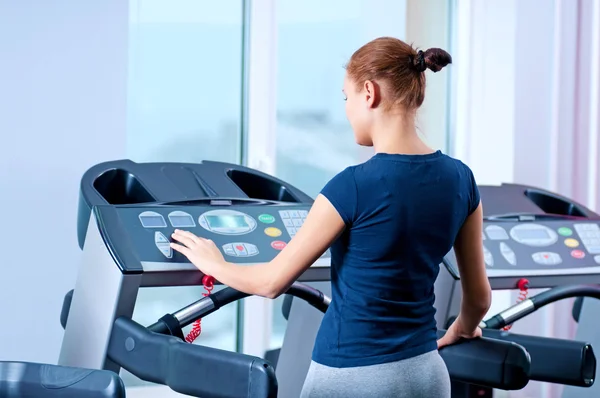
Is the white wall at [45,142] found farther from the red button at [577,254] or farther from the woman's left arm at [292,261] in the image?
the red button at [577,254]

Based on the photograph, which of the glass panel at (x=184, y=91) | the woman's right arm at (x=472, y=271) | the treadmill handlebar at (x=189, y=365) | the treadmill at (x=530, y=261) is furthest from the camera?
the glass panel at (x=184, y=91)

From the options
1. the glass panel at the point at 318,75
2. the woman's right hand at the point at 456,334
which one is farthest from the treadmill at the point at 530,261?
the glass panel at the point at 318,75

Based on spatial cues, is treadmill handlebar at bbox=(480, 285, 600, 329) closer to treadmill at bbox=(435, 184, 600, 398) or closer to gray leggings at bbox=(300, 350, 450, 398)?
treadmill at bbox=(435, 184, 600, 398)

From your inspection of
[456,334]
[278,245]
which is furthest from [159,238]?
[456,334]

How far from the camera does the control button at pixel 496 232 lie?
7.43ft

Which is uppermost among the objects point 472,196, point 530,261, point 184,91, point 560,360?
point 184,91

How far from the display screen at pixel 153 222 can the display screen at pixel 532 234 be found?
99 centimetres

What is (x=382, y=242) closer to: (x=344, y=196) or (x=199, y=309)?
(x=344, y=196)

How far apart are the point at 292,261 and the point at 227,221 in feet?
1.55

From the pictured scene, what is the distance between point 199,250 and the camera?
5.61ft

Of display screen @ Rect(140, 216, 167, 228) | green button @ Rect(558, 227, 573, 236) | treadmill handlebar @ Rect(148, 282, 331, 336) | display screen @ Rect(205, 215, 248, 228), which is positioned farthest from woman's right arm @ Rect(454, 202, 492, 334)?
green button @ Rect(558, 227, 573, 236)

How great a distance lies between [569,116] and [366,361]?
2.21m

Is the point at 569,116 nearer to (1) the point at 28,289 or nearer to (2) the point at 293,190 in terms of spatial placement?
(2) the point at 293,190

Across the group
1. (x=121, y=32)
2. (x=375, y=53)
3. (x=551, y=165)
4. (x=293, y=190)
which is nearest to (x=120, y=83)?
(x=121, y=32)
